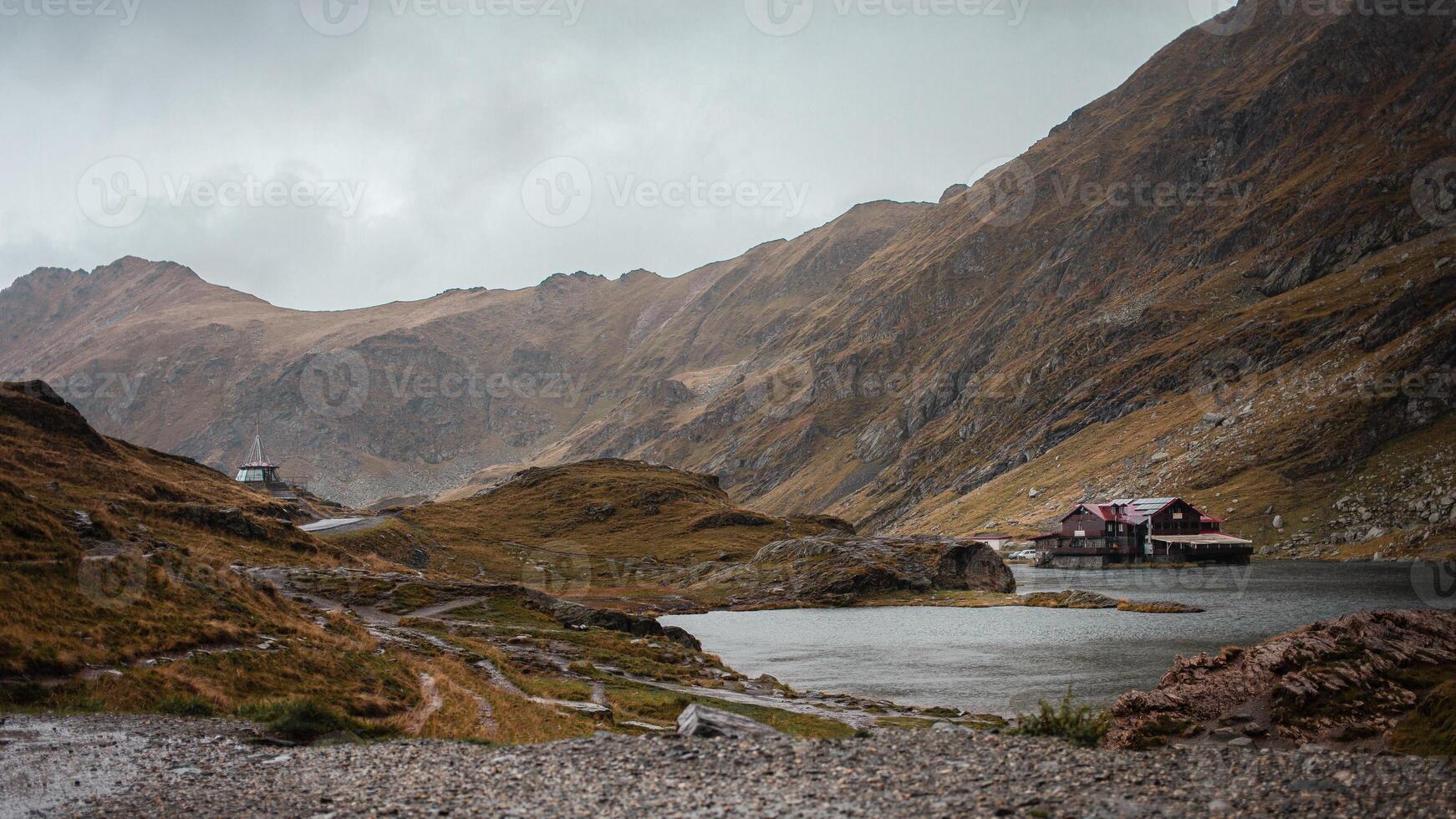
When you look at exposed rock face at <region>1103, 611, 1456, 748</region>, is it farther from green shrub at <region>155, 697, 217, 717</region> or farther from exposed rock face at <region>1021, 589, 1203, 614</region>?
exposed rock face at <region>1021, 589, 1203, 614</region>

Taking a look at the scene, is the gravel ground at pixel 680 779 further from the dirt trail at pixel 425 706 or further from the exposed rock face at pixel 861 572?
the exposed rock face at pixel 861 572

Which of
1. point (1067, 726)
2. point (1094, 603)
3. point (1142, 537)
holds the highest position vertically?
point (1067, 726)

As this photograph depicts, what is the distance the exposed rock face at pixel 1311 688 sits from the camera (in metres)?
28.4

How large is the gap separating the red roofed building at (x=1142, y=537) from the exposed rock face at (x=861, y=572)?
4526 centimetres

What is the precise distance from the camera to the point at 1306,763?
20.6 meters

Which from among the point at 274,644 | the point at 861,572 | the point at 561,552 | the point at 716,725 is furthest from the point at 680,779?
the point at 561,552

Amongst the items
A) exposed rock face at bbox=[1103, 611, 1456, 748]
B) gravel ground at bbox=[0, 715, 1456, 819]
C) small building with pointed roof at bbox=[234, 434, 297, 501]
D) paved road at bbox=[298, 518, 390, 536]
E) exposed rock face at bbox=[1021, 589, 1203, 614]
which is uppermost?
small building with pointed roof at bbox=[234, 434, 297, 501]

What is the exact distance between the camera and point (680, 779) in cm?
2122

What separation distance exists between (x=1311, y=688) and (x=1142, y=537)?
16532cm

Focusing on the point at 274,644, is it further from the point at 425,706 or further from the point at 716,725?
the point at 716,725

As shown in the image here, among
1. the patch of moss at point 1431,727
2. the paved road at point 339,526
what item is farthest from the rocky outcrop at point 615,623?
the paved road at point 339,526

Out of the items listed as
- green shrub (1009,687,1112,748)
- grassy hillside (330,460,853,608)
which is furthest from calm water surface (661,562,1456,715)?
grassy hillside (330,460,853,608)

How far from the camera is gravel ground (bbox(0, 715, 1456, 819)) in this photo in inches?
719

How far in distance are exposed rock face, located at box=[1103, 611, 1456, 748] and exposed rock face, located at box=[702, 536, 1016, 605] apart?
108355 mm
